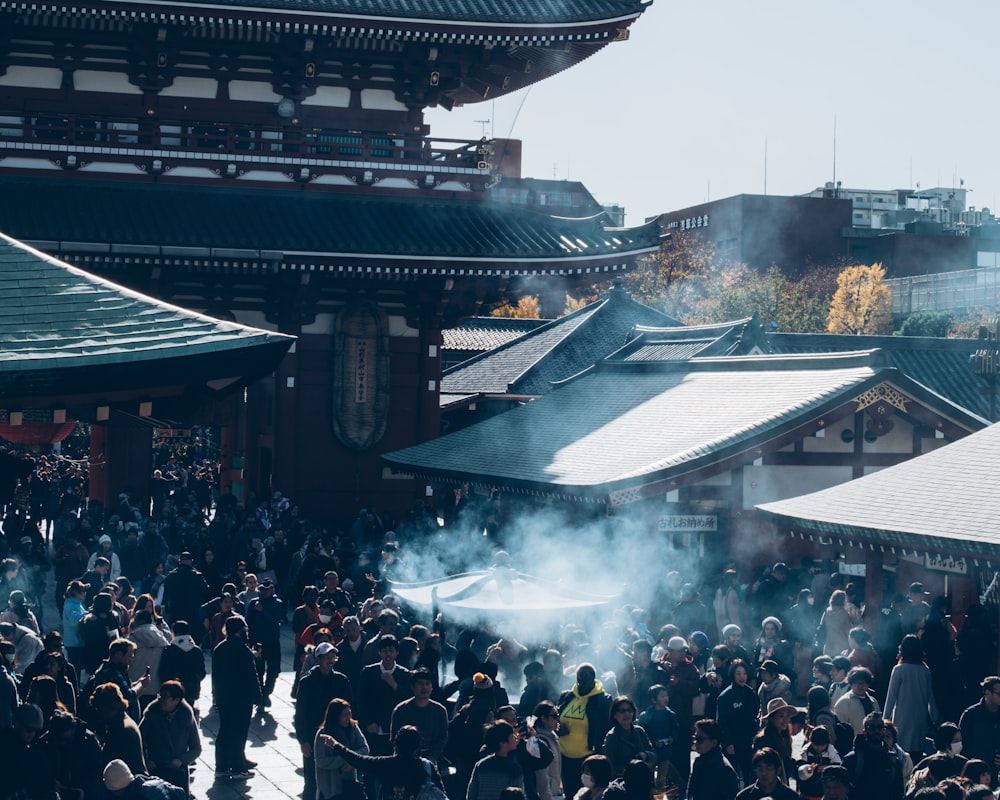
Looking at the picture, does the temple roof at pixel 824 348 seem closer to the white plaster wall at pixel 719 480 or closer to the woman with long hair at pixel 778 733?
the white plaster wall at pixel 719 480

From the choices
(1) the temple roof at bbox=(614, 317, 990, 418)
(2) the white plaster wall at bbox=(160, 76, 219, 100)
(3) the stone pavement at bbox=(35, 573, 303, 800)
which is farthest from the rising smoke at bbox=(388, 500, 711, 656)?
(1) the temple roof at bbox=(614, 317, 990, 418)

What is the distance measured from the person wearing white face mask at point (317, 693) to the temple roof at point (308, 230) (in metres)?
14.4

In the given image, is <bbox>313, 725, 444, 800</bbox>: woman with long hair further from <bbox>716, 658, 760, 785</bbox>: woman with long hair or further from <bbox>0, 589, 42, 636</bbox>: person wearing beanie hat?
Answer: <bbox>0, 589, 42, 636</bbox>: person wearing beanie hat

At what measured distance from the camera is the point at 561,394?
27.2 meters

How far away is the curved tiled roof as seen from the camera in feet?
82.2

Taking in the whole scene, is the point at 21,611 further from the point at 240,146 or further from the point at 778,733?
the point at 240,146

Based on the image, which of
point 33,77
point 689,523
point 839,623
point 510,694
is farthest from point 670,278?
point 510,694

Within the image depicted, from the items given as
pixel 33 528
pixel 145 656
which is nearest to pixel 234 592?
pixel 145 656

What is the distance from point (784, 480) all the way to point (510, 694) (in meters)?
7.53

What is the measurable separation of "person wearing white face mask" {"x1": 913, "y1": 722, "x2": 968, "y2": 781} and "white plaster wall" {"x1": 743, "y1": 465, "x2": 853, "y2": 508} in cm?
942

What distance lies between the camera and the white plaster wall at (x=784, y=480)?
19.7 m

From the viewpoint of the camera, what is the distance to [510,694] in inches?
545

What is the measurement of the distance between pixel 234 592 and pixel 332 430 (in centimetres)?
1231

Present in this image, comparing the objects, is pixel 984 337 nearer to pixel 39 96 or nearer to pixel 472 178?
pixel 472 178
